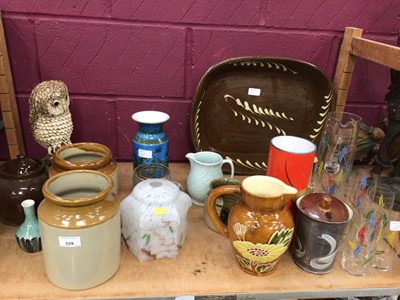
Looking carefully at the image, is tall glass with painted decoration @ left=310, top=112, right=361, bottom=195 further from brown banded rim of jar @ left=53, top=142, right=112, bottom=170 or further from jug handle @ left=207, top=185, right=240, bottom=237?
brown banded rim of jar @ left=53, top=142, right=112, bottom=170

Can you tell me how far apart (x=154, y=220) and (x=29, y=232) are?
0.28 m

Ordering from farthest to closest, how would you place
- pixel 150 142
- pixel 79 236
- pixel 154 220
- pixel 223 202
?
pixel 150 142
pixel 223 202
pixel 154 220
pixel 79 236

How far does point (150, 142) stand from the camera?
1.00m

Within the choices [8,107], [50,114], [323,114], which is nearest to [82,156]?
[50,114]

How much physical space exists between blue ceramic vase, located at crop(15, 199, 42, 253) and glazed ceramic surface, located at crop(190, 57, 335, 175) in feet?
1.67

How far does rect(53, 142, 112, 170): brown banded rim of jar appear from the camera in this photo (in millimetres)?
877

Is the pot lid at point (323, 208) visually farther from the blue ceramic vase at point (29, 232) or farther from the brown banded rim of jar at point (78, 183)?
the blue ceramic vase at point (29, 232)

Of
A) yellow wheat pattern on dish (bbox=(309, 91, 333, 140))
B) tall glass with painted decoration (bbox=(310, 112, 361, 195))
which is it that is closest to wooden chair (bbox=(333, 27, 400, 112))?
yellow wheat pattern on dish (bbox=(309, 91, 333, 140))

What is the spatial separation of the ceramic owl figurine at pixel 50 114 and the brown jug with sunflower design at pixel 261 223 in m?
0.53

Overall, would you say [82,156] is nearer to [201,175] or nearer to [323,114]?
[201,175]

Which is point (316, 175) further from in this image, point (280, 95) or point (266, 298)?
point (266, 298)

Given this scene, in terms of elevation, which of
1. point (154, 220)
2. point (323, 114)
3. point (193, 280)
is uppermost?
point (323, 114)

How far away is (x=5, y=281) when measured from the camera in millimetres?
745

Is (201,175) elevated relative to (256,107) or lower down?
lower down
